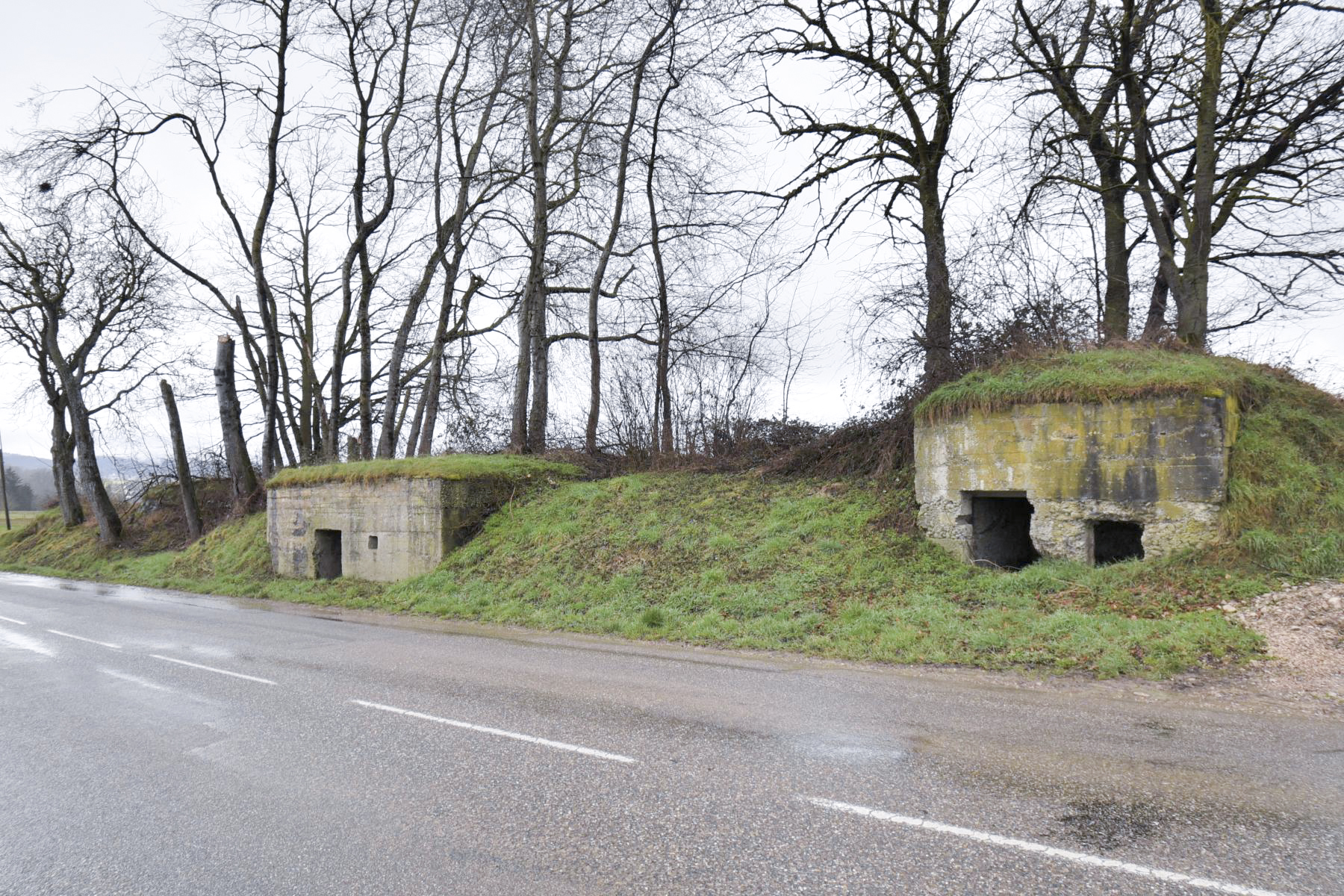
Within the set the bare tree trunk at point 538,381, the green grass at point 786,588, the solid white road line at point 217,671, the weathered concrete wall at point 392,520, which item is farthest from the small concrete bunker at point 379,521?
the solid white road line at point 217,671

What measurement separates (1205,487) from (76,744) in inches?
445

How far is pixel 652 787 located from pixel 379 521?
13660 millimetres

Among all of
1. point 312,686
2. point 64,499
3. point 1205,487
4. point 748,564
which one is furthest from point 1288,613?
point 64,499

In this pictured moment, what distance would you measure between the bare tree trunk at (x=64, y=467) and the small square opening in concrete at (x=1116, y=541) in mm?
36114

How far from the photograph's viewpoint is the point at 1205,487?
9.24 metres

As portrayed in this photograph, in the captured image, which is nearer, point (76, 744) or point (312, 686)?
point (76, 744)

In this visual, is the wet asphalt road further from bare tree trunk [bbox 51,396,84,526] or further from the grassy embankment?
bare tree trunk [bbox 51,396,84,526]

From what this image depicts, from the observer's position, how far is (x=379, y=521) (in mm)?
16766

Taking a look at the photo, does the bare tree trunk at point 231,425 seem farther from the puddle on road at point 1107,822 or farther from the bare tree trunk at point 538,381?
the puddle on road at point 1107,822

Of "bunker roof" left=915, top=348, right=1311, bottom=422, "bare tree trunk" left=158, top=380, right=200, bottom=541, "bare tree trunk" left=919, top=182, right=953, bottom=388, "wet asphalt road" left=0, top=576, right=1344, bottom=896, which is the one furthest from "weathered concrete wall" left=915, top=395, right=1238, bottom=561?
"bare tree trunk" left=158, top=380, right=200, bottom=541

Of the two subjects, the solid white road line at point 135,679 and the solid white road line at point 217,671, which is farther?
the solid white road line at point 217,671

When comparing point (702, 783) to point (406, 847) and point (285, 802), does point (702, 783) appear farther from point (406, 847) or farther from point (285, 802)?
point (285, 802)

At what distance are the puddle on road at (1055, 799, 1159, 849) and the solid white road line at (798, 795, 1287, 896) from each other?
0.62 feet

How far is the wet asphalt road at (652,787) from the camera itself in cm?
353
